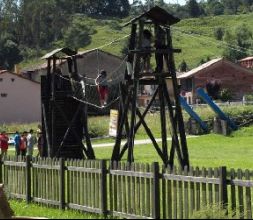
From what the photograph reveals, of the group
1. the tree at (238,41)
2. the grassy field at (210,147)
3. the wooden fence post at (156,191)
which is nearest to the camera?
the wooden fence post at (156,191)

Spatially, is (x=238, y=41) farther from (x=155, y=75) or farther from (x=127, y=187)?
(x=127, y=187)

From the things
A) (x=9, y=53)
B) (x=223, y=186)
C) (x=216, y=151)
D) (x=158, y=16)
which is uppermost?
(x=9, y=53)

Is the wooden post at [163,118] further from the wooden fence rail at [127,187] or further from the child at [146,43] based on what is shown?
the wooden fence rail at [127,187]

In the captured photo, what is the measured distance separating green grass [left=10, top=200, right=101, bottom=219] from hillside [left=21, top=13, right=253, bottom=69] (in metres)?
96.5

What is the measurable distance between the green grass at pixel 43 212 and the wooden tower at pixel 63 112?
9.43 metres

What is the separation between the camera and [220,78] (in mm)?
89312

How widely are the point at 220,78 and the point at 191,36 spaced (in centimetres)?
2615

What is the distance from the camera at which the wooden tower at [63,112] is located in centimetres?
2562

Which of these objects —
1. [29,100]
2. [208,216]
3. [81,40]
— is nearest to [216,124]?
[29,100]

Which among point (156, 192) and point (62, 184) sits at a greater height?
point (156, 192)

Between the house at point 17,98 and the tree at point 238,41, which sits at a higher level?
the tree at point 238,41

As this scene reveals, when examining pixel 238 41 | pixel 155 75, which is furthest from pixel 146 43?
pixel 238 41

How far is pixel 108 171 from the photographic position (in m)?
13.6

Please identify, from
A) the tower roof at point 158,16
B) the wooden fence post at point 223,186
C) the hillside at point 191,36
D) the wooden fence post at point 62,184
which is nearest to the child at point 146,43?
the tower roof at point 158,16
